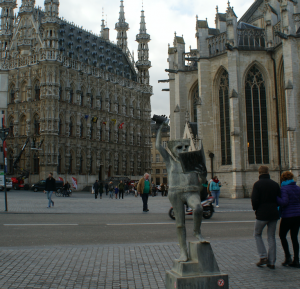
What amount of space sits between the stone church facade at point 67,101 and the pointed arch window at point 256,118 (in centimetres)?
2736

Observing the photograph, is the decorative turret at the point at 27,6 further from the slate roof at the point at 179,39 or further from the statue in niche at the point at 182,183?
the statue in niche at the point at 182,183

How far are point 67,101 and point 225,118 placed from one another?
27.4 meters

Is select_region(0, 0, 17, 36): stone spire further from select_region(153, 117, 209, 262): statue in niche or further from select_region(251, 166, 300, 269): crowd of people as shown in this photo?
select_region(153, 117, 209, 262): statue in niche

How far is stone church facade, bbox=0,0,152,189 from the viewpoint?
49.5m

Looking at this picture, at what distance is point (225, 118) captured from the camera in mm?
30906

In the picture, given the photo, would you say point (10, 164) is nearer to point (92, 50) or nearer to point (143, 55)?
point (92, 50)

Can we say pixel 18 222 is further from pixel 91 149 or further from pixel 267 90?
pixel 91 149

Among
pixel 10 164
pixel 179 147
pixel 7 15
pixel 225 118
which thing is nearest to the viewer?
pixel 179 147

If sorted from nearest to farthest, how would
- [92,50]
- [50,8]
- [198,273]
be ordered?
[198,273] → [50,8] → [92,50]

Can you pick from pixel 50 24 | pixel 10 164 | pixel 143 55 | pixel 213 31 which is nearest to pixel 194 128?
pixel 213 31

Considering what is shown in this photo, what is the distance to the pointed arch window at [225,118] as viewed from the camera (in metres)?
30.4

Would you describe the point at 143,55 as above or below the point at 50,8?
below

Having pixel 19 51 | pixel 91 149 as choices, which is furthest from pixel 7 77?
pixel 91 149

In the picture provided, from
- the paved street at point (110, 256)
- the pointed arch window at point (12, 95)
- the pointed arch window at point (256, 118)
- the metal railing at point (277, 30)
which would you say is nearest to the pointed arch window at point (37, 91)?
the pointed arch window at point (12, 95)
